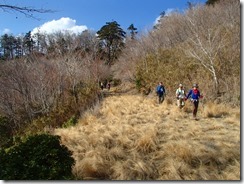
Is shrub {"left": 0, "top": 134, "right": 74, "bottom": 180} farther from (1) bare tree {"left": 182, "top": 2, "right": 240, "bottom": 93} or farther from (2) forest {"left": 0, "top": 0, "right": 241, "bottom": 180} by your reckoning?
(1) bare tree {"left": 182, "top": 2, "right": 240, "bottom": 93}

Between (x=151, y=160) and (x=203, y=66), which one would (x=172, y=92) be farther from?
(x=151, y=160)

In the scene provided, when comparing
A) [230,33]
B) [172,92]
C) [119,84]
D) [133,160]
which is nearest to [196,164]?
[133,160]

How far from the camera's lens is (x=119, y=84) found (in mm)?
3867

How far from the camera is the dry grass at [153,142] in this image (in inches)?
96.2

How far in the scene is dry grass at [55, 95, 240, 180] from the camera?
8.02ft

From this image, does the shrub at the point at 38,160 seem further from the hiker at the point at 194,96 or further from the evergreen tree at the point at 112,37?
the hiker at the point at 194,96

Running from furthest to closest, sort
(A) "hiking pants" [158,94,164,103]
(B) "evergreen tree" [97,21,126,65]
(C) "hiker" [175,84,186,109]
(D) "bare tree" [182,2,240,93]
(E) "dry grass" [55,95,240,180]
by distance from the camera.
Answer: (B) "evergreen tree" [97,21,126,65]
(A) "hiking pants" [158,94,164,103]
(C) "hiker" [175,84,186,109]
(D) "bare tree" [182,2,240,93]
(E) "dry grass" [55,95,240,180]

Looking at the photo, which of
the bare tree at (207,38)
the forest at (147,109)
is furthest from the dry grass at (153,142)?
the bare tree at (207,38)

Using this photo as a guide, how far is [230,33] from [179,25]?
1.63 ft

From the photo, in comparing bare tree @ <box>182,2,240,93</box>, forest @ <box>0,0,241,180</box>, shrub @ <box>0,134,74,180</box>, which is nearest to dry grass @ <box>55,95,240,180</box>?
forest @ <box>0,0,241,180</box>

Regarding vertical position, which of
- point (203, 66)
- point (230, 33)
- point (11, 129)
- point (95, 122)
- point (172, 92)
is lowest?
point (11, 129)

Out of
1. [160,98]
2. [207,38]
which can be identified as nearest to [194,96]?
[160,98]

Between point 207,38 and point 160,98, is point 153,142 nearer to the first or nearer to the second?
point 160,98

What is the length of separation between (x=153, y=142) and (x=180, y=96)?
20.1 inches
